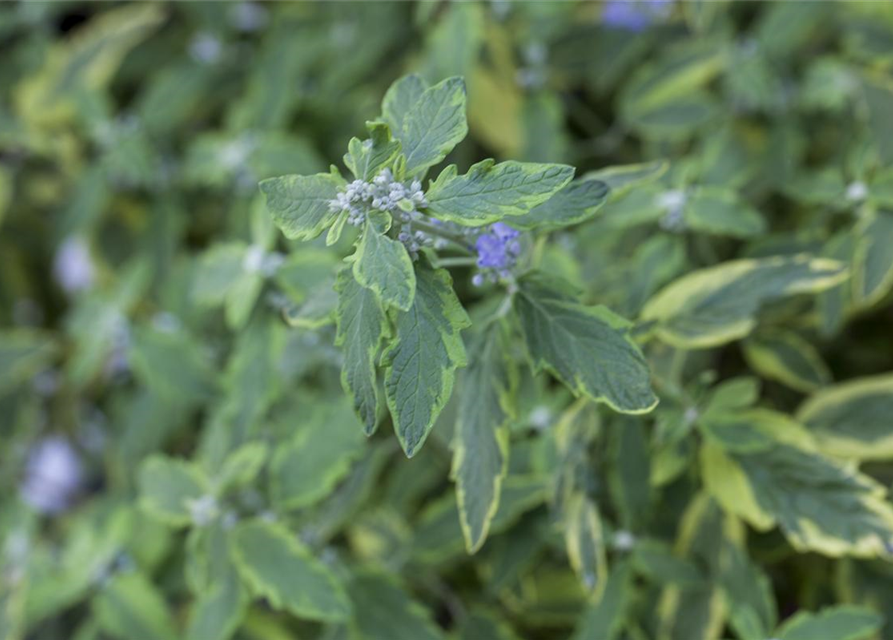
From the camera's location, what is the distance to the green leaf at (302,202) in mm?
680

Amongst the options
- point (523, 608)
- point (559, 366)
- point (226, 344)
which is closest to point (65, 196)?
point (226, 344)

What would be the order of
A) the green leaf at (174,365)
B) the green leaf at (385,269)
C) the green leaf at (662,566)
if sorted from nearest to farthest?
the green leaf at (385,269) → the green leaf at (662,566) → the green leaf at (174,365)

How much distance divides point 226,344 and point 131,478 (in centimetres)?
27

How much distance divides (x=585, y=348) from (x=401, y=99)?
27cm

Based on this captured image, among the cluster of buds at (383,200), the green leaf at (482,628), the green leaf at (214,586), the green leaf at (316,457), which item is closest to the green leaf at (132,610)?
the green leaf at (214,586)

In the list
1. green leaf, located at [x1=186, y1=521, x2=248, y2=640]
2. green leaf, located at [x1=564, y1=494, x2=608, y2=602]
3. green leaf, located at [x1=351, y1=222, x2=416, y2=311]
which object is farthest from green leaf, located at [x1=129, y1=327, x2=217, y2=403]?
green leaf, located at [x1=351, y1=222, x2=416, y2=311]

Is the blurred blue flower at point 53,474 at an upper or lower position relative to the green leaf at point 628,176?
lower

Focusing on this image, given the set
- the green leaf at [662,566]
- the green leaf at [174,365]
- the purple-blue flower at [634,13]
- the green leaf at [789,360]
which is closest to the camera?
the green leaf at [662,566]

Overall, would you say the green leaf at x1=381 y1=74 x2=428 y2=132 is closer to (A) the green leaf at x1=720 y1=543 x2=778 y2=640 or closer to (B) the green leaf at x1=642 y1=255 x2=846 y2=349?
(B) the green leaf at x1=642 y1=255 x2=846 y2=349

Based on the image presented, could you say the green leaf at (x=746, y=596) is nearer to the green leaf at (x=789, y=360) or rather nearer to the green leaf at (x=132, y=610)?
the green leaf at (x=789, y=360)

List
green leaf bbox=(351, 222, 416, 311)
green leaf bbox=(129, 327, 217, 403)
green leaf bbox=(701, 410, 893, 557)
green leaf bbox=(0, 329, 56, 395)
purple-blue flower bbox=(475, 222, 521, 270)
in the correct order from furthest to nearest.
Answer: green leaf bbox=(0, 329, 56, 395) → green leaf bbox=(129, 327, 217, 403) → green leaf bbox=(701, 410, 893, 557) → purple-blue flower bbox=(475, 222, 521, 270) → green leaf bbox=(351, 222, 416, 311)

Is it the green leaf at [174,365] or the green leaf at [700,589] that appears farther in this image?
the green leaf at [174,365]

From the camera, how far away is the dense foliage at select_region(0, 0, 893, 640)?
2.51 ft

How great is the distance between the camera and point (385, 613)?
1.04 metres
